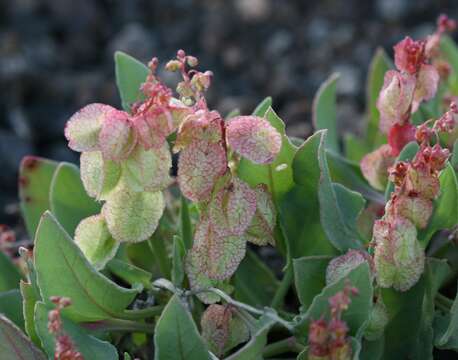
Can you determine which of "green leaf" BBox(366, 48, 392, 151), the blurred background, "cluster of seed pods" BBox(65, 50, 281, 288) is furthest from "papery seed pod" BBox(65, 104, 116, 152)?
the blurred background

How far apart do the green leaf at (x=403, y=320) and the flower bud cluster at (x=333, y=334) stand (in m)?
0.21

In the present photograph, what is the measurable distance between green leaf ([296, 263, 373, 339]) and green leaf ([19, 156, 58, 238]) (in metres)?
0.76

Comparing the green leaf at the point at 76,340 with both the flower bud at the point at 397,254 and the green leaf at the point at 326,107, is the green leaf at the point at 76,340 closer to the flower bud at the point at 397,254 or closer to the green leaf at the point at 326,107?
the flower bud at the point at 397,254

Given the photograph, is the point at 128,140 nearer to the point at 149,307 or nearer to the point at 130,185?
the point at 130,185

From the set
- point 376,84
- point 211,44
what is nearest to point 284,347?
point 376,84

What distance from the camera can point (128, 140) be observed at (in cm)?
136

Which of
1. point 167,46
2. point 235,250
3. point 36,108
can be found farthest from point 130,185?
point 167,46

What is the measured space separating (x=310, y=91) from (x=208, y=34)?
0.59 metres

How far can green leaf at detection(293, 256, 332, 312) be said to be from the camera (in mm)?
1498

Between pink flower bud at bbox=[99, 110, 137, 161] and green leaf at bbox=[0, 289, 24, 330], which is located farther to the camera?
green leaf at bbox=[0, 289, 24, 330]

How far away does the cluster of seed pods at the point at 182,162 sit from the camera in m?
1.36

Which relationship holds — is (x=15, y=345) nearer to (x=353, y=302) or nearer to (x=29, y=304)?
(x=29, y=304)

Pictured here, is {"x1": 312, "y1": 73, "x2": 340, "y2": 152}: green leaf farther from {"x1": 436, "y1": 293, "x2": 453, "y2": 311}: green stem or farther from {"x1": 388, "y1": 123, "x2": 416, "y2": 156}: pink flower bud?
{"x1": 436, "y1": 293, "x2": 453, "y2": 311}: green stem

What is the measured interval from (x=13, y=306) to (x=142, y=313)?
0.24m
